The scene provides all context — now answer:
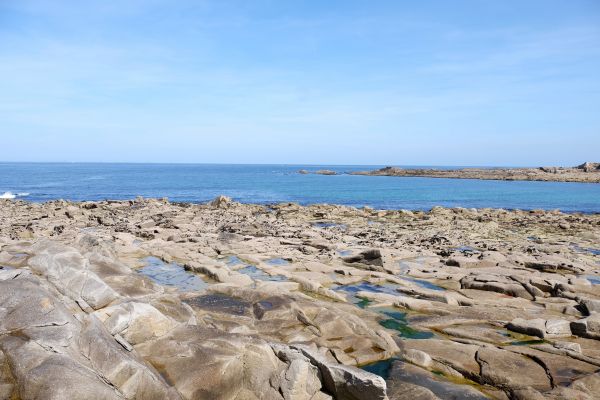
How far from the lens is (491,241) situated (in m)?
36.9

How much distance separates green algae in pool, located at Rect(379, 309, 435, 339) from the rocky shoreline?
0.11 meters

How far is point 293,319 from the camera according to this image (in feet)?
51.9

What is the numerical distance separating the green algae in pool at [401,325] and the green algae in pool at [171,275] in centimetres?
898

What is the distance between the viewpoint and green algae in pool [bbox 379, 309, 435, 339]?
15.9 metres

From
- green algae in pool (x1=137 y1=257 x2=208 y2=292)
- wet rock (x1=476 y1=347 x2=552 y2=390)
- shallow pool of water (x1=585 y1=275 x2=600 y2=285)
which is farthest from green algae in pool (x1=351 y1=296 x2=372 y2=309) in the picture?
shallow pool of water (x1=585 y1=275 x2=600 y2=285)

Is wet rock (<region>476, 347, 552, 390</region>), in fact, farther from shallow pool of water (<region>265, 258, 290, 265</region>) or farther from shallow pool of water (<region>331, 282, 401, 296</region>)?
shallow pool of water (<region>265, 258, 290, 265</region>)

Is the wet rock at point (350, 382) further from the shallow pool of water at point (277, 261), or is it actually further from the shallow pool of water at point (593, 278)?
the shallow pool of water at point (593, 278)

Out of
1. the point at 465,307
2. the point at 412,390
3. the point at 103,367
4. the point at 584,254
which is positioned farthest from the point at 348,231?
the point at 103,367

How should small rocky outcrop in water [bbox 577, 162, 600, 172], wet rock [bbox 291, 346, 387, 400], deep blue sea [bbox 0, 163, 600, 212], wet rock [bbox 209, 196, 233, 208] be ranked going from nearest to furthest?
wet rock [bbox 291, 346, 387, 400] → wet rock [bbox 209, 196, 233, 208] → deep blue sea [bbox 0, 163, 600, 212] → small rocky outcrop in water [bbox 577, 162, 600, 172]

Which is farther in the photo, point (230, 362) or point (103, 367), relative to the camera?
point (230, 362)

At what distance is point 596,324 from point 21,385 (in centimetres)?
1801

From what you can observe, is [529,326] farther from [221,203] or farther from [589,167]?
[589,167]

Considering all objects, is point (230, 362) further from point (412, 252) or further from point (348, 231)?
point (348, 231)

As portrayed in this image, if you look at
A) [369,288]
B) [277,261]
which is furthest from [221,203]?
[369,288]
